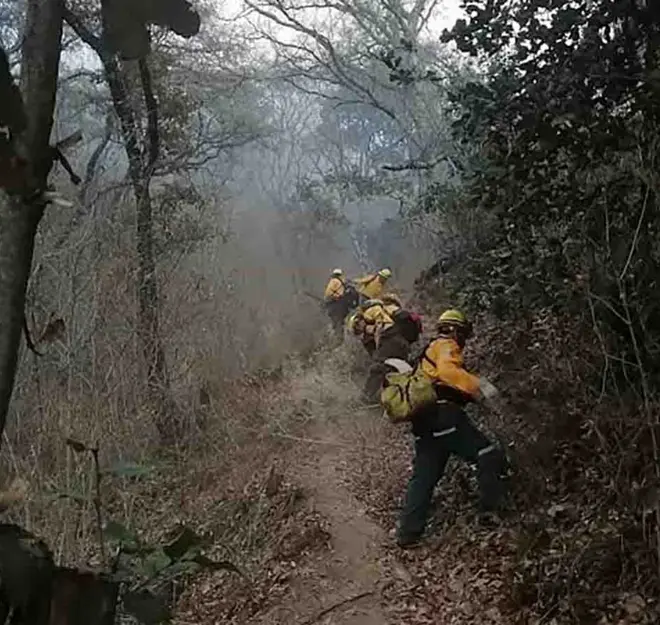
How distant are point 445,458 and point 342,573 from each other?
1120 millimetres

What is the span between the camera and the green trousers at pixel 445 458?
6066 millimetres

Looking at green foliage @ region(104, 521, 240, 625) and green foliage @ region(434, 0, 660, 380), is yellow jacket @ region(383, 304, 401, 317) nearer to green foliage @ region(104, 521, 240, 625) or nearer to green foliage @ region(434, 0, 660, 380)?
green foliage @ region(434, 0, 660, 380)

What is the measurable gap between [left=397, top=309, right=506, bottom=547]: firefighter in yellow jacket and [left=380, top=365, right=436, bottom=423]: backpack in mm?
85

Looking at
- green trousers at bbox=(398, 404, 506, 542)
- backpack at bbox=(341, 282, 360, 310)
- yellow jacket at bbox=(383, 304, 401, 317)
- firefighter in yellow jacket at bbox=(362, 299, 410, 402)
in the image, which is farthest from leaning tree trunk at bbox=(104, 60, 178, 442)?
backpack at bbox=(341, 282, 360, 310)

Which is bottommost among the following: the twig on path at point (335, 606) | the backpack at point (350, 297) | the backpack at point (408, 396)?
the twig on path at point (335, 606)

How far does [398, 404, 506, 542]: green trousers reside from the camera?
607 cm

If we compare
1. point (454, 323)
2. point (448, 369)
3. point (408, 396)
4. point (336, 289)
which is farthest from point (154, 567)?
point (336, 289)

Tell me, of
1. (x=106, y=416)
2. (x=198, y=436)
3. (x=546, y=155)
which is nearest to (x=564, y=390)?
(x=546, y=155)

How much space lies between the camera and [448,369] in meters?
5.96

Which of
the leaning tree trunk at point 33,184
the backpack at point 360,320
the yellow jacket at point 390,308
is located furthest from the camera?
the backpack at point 360,320

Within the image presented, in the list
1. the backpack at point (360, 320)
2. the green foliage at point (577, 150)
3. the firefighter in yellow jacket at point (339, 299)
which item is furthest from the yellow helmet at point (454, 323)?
the firefighter in yellow jacket at point (339, 299)

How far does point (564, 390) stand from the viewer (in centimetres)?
639

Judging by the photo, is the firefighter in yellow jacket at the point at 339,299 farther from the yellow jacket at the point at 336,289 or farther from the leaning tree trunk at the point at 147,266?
the leaning tree trunk at the point at 147,266

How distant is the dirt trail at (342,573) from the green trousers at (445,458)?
1.33 feet
